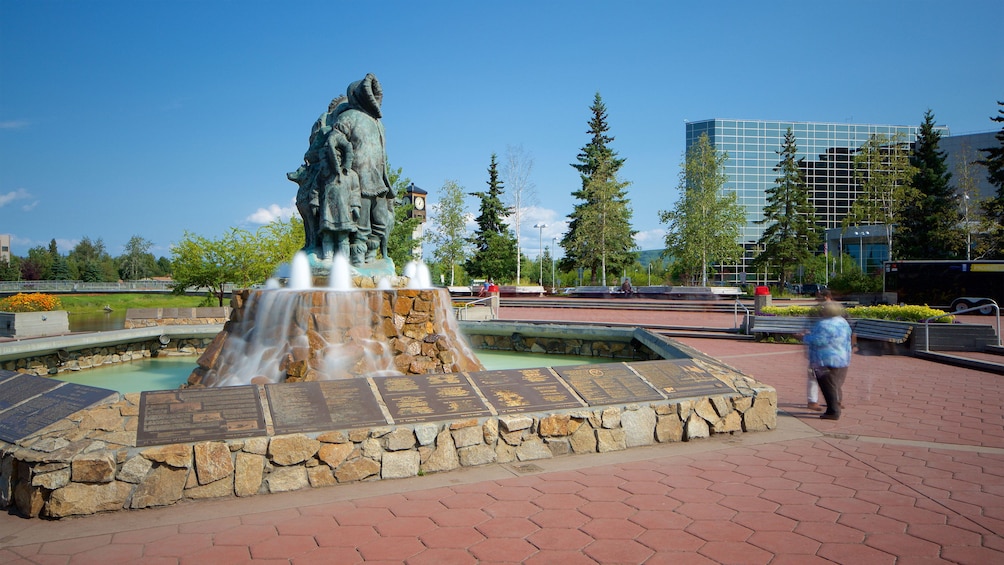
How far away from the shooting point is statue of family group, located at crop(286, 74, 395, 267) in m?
9.23

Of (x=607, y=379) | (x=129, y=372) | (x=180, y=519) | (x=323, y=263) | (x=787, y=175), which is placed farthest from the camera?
(x=787, y=175)

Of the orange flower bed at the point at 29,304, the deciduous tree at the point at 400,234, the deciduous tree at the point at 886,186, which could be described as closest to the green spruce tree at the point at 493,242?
the deciduous tree at the point at 400,234

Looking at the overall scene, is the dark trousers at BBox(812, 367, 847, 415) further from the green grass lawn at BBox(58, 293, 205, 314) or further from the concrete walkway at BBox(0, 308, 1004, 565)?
the green grass lawn at BBox(58, 293, 205, 314)

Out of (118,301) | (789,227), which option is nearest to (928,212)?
(789,227)

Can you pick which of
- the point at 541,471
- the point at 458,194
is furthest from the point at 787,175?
the point at 541,471

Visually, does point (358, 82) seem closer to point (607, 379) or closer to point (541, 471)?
point (607, 379)

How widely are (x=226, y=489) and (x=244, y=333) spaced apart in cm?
406

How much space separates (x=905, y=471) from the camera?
15.2 ft

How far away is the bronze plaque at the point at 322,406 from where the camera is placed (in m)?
4.36

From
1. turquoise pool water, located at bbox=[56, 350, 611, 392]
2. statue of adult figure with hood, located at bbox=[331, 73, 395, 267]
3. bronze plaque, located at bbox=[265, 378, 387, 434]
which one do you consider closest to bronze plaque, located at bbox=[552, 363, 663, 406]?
bronze plaque, located at bbox=[265, 378, 387, 434]

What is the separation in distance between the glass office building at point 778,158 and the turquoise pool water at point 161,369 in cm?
6005

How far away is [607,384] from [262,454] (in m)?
2.95

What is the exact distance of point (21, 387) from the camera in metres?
4.87

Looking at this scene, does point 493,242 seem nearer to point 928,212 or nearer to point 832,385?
point 928,212
